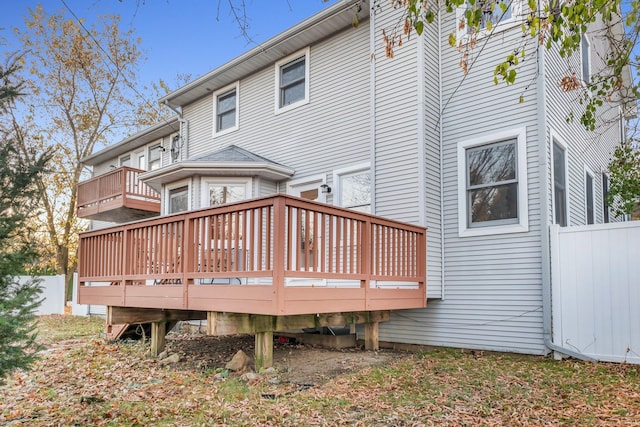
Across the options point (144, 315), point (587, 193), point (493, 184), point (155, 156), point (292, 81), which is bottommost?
point (144, 315)

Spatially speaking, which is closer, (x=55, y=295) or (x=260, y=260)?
(x=260, y=260)

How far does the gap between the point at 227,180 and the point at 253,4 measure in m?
6.26

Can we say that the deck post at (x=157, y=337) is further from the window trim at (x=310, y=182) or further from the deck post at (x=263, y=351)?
the window trim at (x=310, y=182)

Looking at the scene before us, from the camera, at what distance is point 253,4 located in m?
3.38

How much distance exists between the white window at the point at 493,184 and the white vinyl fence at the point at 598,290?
67 cm

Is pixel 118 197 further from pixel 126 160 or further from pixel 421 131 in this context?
pixel 421 131

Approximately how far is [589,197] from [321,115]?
5617 millimetres

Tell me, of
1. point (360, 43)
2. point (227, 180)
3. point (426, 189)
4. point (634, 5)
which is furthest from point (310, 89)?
point (634, 5)

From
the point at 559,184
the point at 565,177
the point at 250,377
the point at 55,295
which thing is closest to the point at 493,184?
the point at 559,184

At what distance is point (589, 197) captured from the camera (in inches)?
355

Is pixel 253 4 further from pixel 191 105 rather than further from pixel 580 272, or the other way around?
pixel 191 105

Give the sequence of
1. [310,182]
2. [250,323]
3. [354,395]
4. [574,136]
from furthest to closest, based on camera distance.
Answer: [310,182] → [574,136] → [250,323] → [354,395]

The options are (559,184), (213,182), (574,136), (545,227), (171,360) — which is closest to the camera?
(545,227)

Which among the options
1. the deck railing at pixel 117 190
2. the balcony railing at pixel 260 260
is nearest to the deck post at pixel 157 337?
the balcony railing at pixel 260 260
